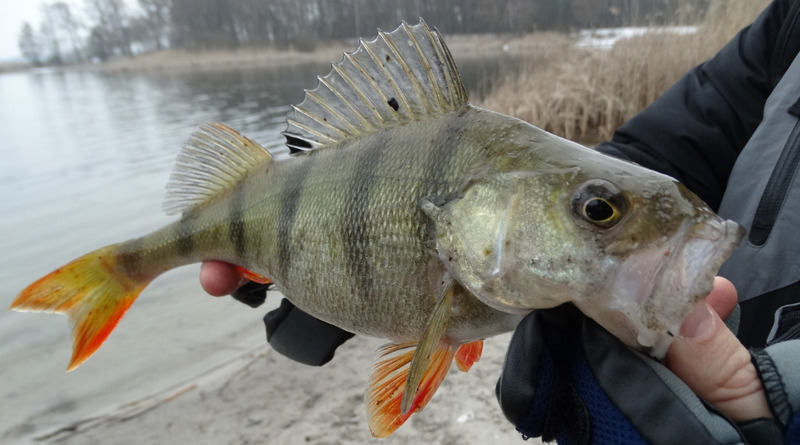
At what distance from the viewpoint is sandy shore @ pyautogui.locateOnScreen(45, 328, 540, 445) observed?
2236 millimetres

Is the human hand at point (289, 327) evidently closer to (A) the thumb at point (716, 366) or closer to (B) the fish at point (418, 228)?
(B) the fish at point (418, 228)

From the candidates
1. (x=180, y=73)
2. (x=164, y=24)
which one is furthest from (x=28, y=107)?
(x=164, y=24)

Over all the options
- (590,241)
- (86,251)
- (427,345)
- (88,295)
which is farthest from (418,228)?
(86,251)

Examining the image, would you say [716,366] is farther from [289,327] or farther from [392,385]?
[289,327]

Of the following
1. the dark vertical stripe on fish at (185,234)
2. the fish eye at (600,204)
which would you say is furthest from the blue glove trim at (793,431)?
the dark vertical stripe on fish at (185,234)

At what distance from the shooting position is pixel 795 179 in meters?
1.42

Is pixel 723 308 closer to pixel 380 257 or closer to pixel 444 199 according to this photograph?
pixel 444 199

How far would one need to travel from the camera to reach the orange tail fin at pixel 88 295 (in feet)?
5.47

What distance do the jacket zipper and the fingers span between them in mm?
1704

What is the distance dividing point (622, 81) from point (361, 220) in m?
6.31

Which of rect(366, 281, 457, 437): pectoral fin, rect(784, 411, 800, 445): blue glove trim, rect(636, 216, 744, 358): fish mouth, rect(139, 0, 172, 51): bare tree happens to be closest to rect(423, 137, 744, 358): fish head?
rect(636, 216, 744, 358): fish mouth

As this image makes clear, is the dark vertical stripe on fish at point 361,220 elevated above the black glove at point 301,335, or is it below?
above

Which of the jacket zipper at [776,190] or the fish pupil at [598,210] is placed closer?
the fish pupil at [598,210]

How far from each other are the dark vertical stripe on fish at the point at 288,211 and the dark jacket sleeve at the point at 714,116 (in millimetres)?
1230
